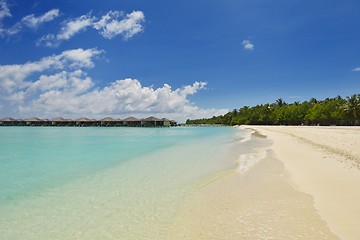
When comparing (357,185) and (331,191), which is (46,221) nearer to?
(331,191)

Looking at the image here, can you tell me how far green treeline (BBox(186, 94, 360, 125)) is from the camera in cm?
5906

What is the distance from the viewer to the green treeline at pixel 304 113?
59.1 m

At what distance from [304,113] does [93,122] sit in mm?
70768

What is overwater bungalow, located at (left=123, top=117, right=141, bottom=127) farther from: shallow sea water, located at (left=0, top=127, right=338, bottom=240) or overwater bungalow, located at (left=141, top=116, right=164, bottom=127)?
shallow sea water, located at (left=0, top=127, right=338, bottom=240)

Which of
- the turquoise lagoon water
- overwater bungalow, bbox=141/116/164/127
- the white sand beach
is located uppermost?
overwater bungalow, bbox=141/116/164/127

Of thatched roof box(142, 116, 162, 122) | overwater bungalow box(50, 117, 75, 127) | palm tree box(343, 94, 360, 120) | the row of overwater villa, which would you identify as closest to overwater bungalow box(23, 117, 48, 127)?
the row of overwater villa

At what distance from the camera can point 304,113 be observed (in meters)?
78.2

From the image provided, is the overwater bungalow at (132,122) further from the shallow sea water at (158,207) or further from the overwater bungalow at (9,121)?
the shallow sea water at (158,207)

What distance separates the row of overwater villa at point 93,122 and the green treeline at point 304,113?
32.4 m

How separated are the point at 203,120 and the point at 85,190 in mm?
155696

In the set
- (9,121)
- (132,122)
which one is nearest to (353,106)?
(132,122)

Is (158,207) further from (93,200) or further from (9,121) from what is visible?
(9,121)

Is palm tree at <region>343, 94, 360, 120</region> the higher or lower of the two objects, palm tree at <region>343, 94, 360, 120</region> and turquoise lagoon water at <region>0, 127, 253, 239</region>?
the higher

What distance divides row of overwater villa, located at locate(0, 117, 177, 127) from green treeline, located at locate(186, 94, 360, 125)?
106 ft
